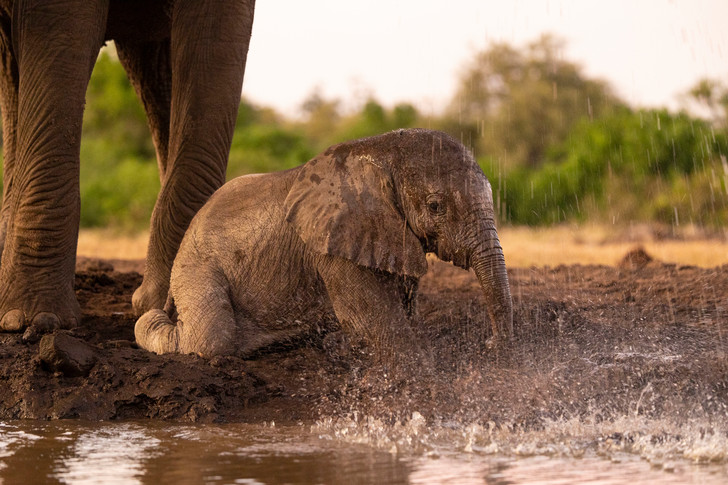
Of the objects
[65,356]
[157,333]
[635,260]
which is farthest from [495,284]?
[635,260]

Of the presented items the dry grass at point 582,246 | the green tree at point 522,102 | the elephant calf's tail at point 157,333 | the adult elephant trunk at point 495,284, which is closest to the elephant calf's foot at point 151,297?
the elephant calf's tail at point 157,333

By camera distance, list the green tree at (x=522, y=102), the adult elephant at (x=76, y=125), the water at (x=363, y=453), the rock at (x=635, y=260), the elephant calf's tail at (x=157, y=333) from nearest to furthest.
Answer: the water at (x=363, y=453) < the elephant calf's tail at (x=157, y=333) < the adult elephant at (x=76, y=125) < the rock at (x=635, y=260) < the green tree at (x=522, y=102)

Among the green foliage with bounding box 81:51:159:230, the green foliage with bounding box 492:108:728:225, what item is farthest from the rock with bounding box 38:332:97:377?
the green foliage with bounding box 81:51:159:230

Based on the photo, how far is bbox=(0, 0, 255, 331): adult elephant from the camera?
597 cm

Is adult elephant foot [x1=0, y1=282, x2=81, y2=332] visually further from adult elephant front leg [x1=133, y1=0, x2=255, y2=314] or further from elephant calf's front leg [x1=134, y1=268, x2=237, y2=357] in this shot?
adult elephant front leg [x1=133, y1=0, x2=255, y2=314]

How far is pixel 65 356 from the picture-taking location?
504cm

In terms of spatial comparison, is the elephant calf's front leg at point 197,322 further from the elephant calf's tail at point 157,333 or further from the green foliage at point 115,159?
the green foliage at point 115,159

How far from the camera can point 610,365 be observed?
5238mm

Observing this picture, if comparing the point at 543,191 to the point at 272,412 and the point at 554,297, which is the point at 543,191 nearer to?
the point at 554,297

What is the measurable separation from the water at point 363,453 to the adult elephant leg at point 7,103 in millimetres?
3285

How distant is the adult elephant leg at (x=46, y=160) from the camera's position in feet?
19.5

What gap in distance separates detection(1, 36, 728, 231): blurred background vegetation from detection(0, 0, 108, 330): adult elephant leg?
27.5 feet

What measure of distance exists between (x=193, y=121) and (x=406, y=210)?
5.66ft

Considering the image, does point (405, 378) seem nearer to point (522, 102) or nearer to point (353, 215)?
point (353, 215)
